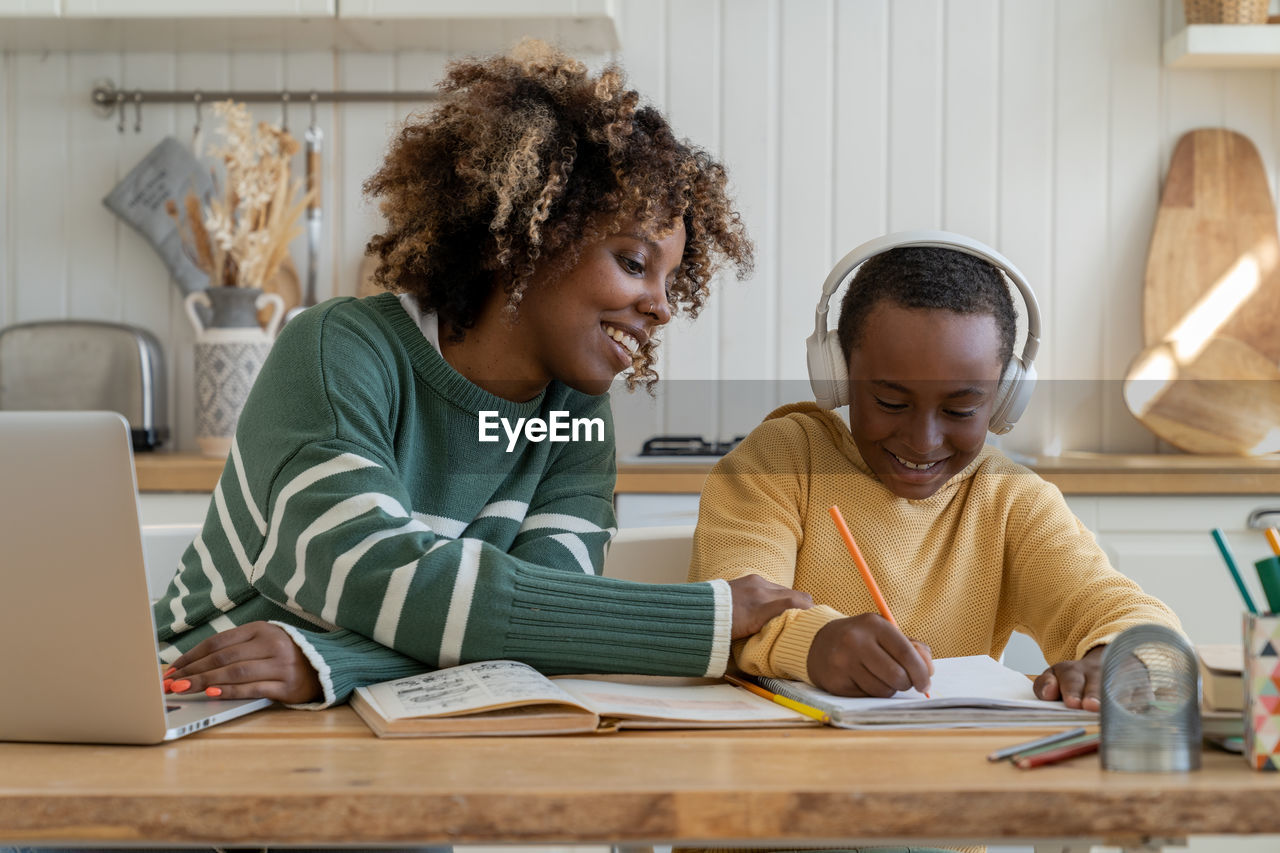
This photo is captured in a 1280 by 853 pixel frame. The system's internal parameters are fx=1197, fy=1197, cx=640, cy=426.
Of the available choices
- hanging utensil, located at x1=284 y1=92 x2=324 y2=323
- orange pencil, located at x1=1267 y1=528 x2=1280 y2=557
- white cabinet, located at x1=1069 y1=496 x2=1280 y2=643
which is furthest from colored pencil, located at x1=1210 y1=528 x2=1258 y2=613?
hanging utensil, located at x1=284 y1=92 x2=324 y2=323

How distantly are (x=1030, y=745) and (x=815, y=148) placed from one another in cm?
217

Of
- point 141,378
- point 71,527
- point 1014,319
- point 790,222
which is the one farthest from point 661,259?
point 141,378

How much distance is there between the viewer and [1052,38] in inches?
102

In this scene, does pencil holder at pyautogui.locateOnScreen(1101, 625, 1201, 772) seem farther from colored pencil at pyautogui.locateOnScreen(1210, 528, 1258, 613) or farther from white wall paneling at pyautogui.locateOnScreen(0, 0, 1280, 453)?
white wall paneling at pyautogui.locateOnScreen(0, 0, 1280, 453)

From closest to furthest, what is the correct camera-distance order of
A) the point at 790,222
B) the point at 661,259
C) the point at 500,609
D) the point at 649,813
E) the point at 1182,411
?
the point at 649,813 < the point at 500,609 < the point at 661,259 < the point at 1182,411 < the point at 790,222

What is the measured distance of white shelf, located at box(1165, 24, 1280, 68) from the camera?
94.3 inches

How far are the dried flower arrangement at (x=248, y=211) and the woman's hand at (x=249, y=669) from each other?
70.1 inches

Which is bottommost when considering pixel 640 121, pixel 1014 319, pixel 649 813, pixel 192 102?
pixel 649 813

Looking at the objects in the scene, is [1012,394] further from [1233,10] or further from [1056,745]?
[1233,10]

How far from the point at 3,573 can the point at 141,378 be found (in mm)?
2096

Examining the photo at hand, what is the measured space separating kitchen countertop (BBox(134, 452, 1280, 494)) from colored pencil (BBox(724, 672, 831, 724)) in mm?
1220

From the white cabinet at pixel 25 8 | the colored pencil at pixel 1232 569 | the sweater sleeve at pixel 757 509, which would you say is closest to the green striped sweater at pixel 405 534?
the sweater sleeve at pixel 757 509

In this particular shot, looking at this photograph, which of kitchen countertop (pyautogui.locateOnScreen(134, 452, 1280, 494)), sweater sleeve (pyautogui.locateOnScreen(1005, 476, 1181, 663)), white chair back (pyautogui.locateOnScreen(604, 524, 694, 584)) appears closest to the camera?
sweater sleeve (pyautogui.locateOnScreen(1005, 476, 1181, 663))

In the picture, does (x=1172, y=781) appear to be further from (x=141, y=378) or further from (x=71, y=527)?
(x=141, y=378)
